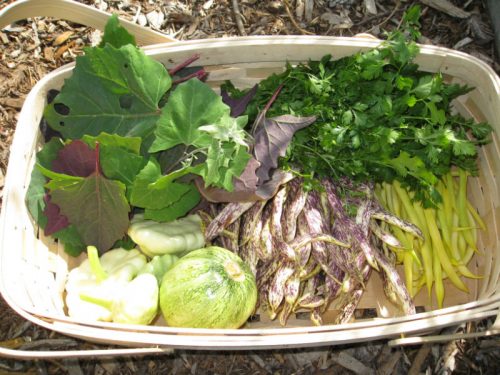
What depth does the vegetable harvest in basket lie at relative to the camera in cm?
207

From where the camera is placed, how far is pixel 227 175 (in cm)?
201

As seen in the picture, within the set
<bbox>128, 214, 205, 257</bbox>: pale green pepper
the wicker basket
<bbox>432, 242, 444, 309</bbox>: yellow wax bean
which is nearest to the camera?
the wicker basket

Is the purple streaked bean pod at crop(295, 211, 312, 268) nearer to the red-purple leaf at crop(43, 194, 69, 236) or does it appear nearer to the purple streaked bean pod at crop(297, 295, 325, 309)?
the purple streaked bean pod at crop(297, 295, 325, 309)

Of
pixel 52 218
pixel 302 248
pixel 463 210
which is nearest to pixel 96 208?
pixel 52 218

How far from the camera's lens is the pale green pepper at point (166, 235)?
225 centimetres

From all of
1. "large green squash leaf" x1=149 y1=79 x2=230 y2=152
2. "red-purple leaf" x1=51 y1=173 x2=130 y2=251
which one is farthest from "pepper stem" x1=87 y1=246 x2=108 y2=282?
"large green squash leaf" x1=149 y1=79 x2=230 y2=152

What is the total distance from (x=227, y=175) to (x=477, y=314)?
103 centimetres

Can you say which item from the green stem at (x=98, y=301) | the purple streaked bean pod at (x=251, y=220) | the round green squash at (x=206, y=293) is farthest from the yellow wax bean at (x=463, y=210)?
the green stem at (x=98, y=301)

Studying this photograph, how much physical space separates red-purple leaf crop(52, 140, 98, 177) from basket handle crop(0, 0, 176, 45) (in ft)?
2.17

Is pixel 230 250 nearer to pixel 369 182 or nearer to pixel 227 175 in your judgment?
pixel 227 175

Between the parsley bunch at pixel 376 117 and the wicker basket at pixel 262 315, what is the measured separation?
0.12 metres

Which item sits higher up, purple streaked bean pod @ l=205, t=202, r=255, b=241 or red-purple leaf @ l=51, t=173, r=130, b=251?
red-purple leaf @ l=51, t=173, r=130, b=251

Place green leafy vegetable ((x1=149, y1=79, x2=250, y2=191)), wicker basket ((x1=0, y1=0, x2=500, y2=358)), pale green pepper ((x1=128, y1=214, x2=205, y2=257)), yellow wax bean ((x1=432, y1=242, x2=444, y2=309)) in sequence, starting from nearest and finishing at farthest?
wicker basket ((x1=0, y1=0, x2=500, y2=358)) < green leafy vegetable ((x1=149, y1=79, x2=250, y2=191)) < pale green pepper ((x1=128, y1=214, x2=205, y2=257)) < yellow wax bean ((x1=432, y1=242, x2=444, y2=309))

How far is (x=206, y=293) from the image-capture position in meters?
2.04
